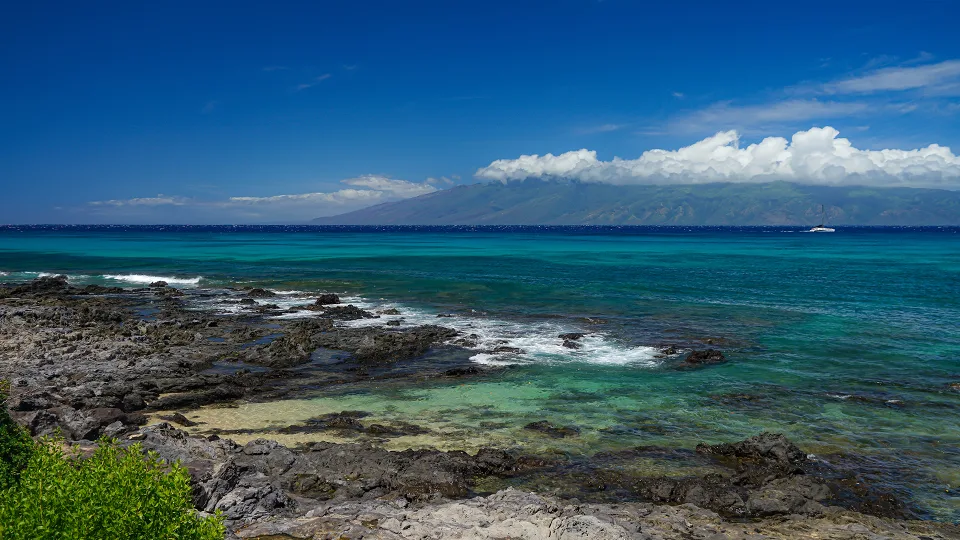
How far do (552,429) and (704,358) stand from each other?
1404 centimetres

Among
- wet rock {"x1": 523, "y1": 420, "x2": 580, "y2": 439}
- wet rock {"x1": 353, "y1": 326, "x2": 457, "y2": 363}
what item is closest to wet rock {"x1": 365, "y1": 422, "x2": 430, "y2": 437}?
wet rock {"x1": 523, "y1": 420, "x2": 580, "y2": 439}

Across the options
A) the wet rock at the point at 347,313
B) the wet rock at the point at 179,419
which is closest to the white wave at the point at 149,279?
the wet rock at the point at 347,313

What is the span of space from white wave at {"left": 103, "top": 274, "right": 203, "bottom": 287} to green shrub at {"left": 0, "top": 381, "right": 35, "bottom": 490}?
62.5 metres

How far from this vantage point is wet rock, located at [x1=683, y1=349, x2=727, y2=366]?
32.1 m

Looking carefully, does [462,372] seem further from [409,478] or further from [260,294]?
[260,294]

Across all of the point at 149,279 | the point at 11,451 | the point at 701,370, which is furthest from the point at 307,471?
the point at 149,279

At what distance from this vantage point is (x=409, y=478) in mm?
17125

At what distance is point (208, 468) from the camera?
1675 cm

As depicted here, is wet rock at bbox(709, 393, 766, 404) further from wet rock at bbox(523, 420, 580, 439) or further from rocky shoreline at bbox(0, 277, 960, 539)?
wet rock at bbox(523, 420, 580, 439)

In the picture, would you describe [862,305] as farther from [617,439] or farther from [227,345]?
[227,345]

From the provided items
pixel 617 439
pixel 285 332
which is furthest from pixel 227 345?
pixel 617 439

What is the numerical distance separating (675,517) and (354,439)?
10726mm

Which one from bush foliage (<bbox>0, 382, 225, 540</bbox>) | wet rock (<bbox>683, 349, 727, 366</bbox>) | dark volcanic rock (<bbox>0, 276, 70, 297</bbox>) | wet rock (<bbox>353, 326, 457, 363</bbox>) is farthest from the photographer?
dark volcanic rock (<bbox>0, 276, 70, 297</bbox>)

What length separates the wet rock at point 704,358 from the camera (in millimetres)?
32094
